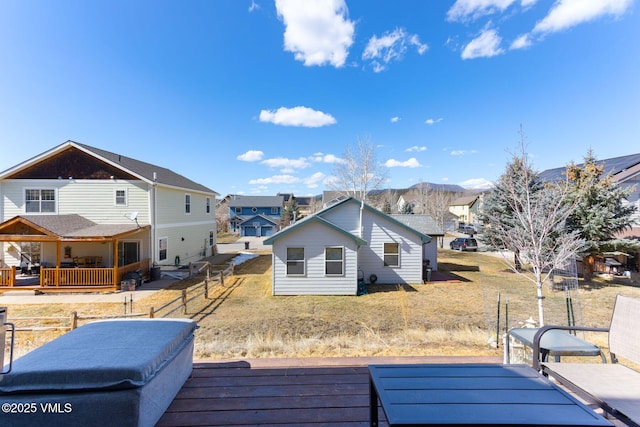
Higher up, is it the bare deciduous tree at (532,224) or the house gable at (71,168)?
the house gable at (71,168)

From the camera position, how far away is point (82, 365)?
215 centimetres

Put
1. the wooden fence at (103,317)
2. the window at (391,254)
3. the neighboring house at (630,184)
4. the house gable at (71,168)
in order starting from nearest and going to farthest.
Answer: the wooden fence at (103,317) < the window at (391,254) < the house gable at (71,168) < the neighboring house at (630,184)

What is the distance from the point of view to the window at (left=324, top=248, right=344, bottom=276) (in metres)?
12.0

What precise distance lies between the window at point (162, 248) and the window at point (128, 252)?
99 cm

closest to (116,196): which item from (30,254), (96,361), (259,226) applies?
(30,254)

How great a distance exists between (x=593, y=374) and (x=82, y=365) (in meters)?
4.44

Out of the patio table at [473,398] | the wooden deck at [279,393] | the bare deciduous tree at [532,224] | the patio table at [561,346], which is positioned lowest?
the wooden deck at [279,393]

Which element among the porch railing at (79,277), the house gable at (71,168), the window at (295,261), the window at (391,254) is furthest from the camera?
the house gable at (71,168)

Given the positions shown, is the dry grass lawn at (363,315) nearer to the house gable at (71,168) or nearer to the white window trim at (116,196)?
the white window trim at (116,196)

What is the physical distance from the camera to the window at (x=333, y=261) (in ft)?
39.3

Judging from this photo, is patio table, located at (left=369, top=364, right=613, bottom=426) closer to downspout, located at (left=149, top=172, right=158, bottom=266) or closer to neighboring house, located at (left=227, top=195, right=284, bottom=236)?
downspout, located at (left=149, top=172, right=158, bottom=266)

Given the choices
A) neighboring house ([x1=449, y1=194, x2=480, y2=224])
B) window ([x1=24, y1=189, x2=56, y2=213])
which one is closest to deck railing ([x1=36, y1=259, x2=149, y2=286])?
window ([x1=24, y1=189, x2=56, y2=213])

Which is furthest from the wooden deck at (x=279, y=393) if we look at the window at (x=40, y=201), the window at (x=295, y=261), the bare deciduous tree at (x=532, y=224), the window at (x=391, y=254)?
the window at (x=40, y=201)

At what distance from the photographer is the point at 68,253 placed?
48.7ft
